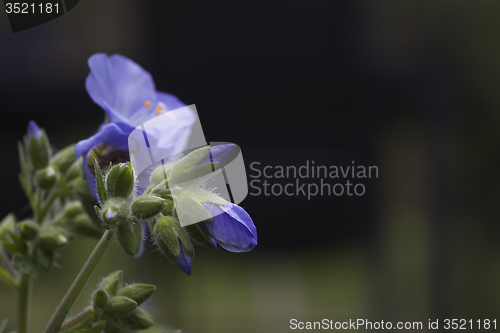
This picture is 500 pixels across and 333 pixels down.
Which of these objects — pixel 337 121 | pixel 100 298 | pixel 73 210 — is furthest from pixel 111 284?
pixel 337 121

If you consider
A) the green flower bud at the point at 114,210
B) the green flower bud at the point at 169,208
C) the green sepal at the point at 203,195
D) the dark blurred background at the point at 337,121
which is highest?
the green flower bud at the point at 114,210

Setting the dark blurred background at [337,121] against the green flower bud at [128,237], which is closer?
the green flower bud at [128,237]

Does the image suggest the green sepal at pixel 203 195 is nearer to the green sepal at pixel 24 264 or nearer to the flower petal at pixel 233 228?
the flower petal at pixel 233 228

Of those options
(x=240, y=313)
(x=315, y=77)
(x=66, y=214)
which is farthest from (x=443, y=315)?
(x=66, y=214)

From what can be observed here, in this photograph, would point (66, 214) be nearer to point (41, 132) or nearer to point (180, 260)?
point (41, 132)

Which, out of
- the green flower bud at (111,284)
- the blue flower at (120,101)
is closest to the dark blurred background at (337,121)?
the blue flower at (120,101)

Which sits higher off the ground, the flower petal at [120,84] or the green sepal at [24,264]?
the flower petal at [120,84]

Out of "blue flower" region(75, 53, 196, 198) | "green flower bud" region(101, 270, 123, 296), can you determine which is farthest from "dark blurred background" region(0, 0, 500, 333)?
"green flower bud" region(101, 270, 123, 296)

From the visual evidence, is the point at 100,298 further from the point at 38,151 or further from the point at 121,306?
the point at 38,151
